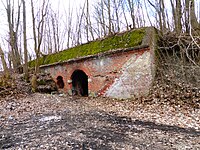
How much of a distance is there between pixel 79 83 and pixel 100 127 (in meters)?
8.33

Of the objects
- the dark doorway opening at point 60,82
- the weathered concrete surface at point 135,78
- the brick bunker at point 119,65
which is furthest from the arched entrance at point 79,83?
the weathered concrete surface at point 135,78

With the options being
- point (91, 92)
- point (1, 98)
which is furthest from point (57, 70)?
point (1, 98)

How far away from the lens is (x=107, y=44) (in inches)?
435

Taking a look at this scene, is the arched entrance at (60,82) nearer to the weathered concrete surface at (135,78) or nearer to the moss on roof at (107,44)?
the moss on roof at (107,44)

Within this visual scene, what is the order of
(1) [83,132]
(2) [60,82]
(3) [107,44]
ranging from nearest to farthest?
(1) [83,132], (3) [107,44], (2) [60,82]

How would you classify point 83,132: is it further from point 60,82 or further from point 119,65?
point 60,82

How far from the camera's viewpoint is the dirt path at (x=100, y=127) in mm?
4367

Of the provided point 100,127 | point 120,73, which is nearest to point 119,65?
point 120,73

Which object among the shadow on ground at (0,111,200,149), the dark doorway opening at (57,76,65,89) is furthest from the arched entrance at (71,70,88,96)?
the shadow on ground at (0,111,200,149)

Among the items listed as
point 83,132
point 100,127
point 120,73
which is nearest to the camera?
point 83,132

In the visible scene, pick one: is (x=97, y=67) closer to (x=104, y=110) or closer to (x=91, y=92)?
(x=91, y=92)

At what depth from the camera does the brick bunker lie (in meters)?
9.27

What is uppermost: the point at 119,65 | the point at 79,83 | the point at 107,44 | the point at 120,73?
the point at 107,44

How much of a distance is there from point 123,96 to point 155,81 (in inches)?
61.4
